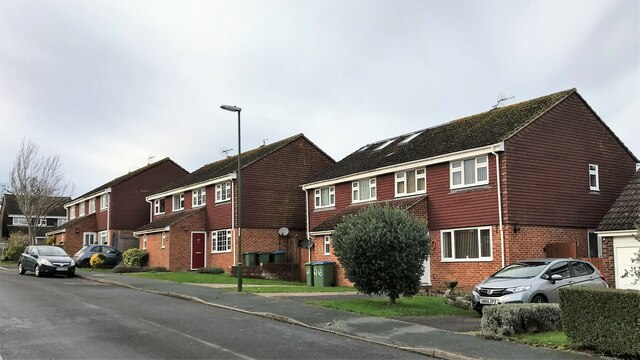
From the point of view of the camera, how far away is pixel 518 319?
38.6 feet

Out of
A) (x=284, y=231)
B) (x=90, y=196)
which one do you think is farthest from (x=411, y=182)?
(x=90, y=196)

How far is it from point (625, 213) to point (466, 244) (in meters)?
5.57

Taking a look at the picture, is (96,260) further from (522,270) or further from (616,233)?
(616,233)

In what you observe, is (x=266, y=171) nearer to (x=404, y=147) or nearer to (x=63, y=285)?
(x=404, y=147)

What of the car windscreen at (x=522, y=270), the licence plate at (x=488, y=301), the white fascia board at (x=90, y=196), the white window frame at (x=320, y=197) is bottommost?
the licence plate at (x=488, y=301)

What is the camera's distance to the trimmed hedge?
942 cm

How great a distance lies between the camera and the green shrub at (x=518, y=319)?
11.6m

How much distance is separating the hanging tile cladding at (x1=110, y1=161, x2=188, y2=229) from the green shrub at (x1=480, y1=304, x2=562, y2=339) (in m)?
38.0

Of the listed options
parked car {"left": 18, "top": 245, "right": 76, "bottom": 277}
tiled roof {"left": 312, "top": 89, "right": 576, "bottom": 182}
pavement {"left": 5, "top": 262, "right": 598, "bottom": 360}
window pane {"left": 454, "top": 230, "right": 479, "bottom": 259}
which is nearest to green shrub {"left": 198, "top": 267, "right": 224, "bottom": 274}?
parked car {"left": 18, "top": 245, "right": 76, "bottom": 277}

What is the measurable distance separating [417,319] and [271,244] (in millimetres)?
19782

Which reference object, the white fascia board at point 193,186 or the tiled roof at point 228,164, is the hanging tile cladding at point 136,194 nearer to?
the white fascia board at point 193,186

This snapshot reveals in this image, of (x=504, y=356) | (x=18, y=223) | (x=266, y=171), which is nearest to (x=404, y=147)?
(x=266, y=171)

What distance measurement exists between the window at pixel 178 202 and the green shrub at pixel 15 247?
17232 millimetres

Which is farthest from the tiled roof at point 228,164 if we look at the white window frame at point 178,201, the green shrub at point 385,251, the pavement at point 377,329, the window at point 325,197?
the green shrub at point 385,251
